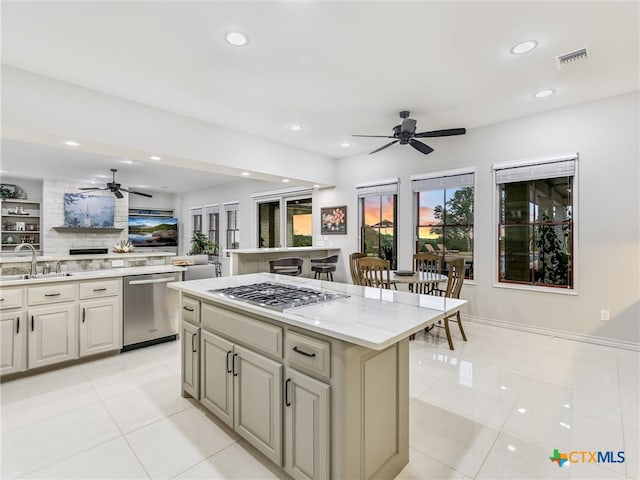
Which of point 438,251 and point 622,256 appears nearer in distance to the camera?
point 622,256

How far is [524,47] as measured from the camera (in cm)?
263

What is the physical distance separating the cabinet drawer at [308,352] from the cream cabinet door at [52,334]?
280cm

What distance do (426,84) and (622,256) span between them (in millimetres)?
2938

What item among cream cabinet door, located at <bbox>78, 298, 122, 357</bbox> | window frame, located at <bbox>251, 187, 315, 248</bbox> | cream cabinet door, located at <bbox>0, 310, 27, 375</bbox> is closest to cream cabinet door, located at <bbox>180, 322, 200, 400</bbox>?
cream cabinet door, located at <bbox>78, 298, 122, 357</bbox>

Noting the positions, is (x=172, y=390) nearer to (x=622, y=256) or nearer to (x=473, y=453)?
(x=473, y=453)

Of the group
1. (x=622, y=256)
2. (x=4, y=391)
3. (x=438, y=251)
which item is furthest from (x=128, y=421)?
(x=622, y=256)

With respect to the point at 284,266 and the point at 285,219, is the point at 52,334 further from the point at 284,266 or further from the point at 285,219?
the point at 285,219

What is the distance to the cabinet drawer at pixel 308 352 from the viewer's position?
4.68ft

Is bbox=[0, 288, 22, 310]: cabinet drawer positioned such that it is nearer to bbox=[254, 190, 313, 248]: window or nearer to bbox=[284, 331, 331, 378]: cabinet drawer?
bbox=[284, 331, 331, 378]: cabinet drawer

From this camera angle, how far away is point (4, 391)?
2691 mm

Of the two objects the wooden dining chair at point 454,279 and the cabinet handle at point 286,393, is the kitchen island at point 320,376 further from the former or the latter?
the wooden dining chair at point 454,279

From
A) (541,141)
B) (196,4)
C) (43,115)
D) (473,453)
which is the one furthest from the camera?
→ (541,141)

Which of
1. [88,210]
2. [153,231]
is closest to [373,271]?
[88,210]

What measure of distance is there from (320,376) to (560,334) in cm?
392
